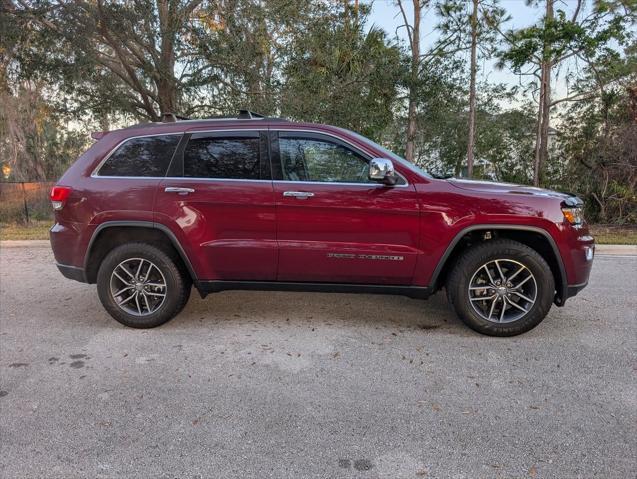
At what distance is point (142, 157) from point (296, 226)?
1622 millimetres

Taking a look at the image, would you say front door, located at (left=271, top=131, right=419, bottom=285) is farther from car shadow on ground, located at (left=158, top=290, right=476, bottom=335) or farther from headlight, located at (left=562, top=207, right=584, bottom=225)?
headlight, located at (left=562, top=207, right=584, bottom=225)

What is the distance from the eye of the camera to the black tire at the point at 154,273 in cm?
398

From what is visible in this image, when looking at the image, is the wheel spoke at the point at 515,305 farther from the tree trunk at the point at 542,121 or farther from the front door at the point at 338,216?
the tree trunk at the point at 542,121

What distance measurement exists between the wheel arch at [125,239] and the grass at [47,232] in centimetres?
644

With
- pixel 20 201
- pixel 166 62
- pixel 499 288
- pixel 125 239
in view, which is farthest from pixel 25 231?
pixel 499 288

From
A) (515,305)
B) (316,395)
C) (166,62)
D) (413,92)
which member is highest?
(166,62)

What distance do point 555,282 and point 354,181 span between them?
6.62ft

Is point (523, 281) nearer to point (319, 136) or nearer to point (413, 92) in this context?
point (319, 136)

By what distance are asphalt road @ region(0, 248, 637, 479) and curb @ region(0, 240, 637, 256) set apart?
394cm

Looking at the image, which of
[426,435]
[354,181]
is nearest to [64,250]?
[354,181]

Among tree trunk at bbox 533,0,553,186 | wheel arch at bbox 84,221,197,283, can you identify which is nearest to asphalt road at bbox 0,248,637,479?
wheel arch at bbox 84,221,197,283

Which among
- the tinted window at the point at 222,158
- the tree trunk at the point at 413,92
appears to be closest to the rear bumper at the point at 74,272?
the tinted window at the point at 222,158

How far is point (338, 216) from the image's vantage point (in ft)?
12.4

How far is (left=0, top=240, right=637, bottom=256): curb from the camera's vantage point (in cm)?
796
